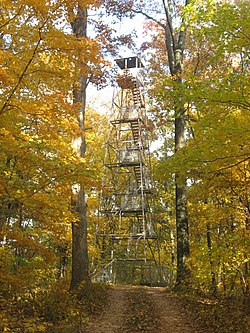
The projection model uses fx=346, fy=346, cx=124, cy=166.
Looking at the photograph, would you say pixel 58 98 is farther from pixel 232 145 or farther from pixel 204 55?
pixel 204 55

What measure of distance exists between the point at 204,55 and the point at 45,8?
12961 mm

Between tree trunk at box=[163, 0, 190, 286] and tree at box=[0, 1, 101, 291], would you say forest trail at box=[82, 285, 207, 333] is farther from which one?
tree at box=[0, 1, 101, 291]

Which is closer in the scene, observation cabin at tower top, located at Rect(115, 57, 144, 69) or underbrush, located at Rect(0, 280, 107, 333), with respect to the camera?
underbrush, located at Rect(0, 280, 107, 333)

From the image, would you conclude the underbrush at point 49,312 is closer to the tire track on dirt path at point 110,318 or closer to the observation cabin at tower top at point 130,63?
the tire track on dirt path at point 110,318

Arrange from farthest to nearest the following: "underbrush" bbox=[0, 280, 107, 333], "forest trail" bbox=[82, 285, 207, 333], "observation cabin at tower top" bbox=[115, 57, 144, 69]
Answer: "observation cabin at tower top" bbox=[115, 57, 144, 69] → "forest trail" bbox=[82, 285, 207, 333] → "underbrush" bbox=[0, 280, 107, 333]

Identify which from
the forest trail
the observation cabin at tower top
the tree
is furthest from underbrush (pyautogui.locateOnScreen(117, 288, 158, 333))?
the observation cabin at tower top

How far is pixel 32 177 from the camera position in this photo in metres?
7.53

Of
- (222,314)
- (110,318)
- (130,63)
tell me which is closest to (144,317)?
(110,318)

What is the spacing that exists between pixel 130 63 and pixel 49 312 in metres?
16.4

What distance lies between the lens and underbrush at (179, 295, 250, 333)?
242 inches

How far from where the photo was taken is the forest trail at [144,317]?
22.2 feet

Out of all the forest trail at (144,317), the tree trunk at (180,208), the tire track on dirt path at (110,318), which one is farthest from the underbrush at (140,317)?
the tree trunk at (180,208)

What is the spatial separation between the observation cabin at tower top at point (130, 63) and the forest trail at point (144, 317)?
13.7 metres

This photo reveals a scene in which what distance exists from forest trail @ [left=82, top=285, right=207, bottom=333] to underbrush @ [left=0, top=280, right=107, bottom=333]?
1.14 ft
